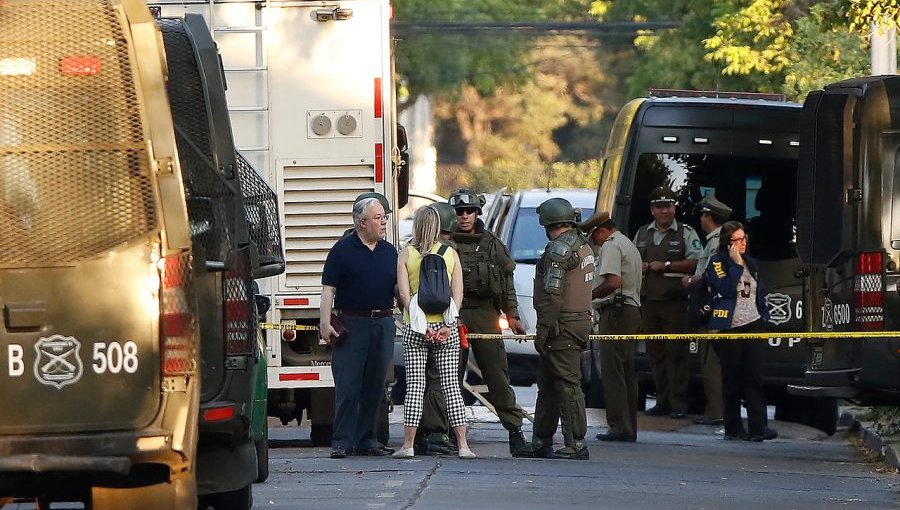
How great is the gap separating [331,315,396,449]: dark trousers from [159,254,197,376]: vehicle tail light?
592 cm

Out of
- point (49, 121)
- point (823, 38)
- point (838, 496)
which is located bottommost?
point (838, 496)

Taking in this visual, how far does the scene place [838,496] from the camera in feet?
39.7

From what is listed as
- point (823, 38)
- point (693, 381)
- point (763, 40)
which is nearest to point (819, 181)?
point (693, 381)

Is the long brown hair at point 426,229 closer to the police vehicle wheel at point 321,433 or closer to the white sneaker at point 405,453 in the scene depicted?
the white sneaker at point 405,453

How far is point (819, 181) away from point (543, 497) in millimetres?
3888

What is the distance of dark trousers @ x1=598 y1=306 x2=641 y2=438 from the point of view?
50.1 ft

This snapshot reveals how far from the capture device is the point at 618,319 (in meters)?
15.4

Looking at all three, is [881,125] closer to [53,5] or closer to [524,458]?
[524,458]

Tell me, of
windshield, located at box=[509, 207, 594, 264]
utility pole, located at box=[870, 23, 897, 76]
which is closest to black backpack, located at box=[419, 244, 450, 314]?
windshield, located at box=[509, 207, 594, 264]

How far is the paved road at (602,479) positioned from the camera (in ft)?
36.3

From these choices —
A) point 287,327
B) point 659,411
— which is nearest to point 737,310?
point 659,411

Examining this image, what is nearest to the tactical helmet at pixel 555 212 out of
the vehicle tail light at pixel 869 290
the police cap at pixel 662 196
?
the vehicle tail light at pixel 869 290

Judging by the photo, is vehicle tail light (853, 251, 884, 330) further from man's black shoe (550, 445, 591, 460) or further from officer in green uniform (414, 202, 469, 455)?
officer in green uniform (414, 202, 469, 455)

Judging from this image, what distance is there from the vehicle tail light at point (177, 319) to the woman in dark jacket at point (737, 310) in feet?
27.8
